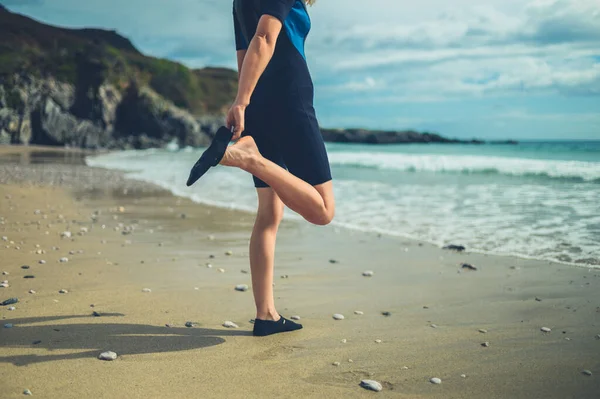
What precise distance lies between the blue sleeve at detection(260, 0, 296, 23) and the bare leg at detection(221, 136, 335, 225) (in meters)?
0.65

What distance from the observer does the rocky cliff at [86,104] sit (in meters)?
54.6

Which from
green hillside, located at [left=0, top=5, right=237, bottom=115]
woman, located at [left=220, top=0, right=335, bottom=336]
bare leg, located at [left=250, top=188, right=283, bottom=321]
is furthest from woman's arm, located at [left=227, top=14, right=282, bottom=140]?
green hillside, located at [left=0, top=5, right=237, bottom=115]

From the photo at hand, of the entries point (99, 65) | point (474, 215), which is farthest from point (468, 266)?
point (99, 65)

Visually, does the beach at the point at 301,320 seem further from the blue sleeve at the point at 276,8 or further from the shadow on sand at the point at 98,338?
the blue sleeve at the point at 276,8

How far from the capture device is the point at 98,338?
3.18 meters

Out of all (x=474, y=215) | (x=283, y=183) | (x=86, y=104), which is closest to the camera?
(x=283, y=183)

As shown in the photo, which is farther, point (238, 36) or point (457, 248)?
point (457, 248)

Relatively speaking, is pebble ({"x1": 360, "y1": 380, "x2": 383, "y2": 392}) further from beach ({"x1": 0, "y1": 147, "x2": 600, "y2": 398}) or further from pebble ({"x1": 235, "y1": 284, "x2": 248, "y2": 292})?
pebble ({"x1": 235, "y1": 284, "x2": 248, "y2": 292})

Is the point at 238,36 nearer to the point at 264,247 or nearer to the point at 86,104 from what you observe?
the point at 264,247

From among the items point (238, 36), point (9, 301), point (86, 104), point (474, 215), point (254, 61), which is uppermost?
point (86, 104)

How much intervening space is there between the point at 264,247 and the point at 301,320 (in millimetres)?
A: 617

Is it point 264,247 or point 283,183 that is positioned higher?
point 283,183

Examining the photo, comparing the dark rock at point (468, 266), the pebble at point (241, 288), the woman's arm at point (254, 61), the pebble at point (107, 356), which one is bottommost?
the pebble at point (107, 356)

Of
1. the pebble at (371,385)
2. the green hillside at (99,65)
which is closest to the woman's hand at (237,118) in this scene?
the pebble at (371,385)
